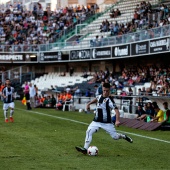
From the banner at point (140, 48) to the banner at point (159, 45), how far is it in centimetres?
69

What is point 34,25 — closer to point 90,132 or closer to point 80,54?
point 80,54

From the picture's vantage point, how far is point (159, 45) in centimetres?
3428

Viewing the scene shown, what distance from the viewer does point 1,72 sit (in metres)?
53.2

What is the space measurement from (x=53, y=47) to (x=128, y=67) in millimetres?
8994

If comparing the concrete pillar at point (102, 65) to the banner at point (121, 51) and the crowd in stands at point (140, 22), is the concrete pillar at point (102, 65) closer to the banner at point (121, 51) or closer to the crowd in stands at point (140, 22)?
the crowd in stands at point (140, 22)

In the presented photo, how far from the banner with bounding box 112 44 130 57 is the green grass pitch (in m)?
18.1

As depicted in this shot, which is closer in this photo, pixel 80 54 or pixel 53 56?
pixel 80 54

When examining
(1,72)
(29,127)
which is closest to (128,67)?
(1,72)

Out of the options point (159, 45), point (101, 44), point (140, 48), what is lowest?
point (140, 48)

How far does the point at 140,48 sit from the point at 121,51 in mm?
3330

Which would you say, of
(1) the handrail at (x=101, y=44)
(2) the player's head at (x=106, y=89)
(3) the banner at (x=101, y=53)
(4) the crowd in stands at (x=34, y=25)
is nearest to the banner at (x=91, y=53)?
(3) the banner at (x=101, y=53)

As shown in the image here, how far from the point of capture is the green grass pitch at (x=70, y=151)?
39.0 feet

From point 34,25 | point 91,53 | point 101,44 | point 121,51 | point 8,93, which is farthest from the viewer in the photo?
point 34,25

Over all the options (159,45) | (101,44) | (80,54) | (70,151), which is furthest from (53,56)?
(70,151)
